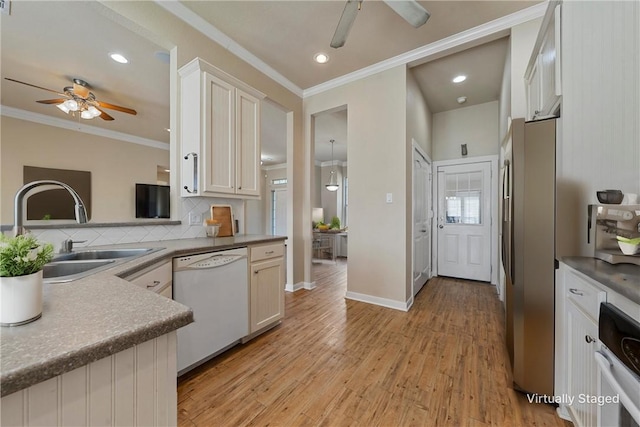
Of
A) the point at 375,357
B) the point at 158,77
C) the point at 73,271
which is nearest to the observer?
the point at 73,271

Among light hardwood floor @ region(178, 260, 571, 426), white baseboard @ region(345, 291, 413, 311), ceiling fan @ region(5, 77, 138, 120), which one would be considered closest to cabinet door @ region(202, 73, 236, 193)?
light hardwood floor @ region(178, 260, 571, 426)

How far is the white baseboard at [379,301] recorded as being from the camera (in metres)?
2.91

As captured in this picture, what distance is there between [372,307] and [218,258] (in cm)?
196

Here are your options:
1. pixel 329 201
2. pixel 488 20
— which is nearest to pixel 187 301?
pixel 488 20

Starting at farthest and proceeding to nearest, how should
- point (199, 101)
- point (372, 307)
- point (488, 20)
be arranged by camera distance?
point (372, 307), point (488, 20), point (199, 101)

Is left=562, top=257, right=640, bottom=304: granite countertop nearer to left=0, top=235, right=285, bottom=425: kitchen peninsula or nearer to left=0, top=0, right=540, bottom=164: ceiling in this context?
left=0, top=235, right=285, bottom=425: kitchen peninsula

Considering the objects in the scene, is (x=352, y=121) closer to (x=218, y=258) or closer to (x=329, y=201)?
(x=218, y=258)

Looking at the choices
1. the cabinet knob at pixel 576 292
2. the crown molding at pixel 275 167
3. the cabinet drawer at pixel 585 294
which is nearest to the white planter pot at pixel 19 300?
the cabinet drawer at pixel 585 294

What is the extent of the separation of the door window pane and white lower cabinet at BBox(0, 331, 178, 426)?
4.47m

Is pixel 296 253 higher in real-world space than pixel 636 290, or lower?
lower

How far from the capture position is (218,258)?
1.85 meters

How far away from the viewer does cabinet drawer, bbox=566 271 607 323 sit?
1.01m

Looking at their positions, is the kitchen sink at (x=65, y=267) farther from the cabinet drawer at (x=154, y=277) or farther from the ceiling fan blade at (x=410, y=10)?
the ceiling fan blade at (x=410, y=10)

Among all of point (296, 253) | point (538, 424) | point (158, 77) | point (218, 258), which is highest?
point (158, 77)
